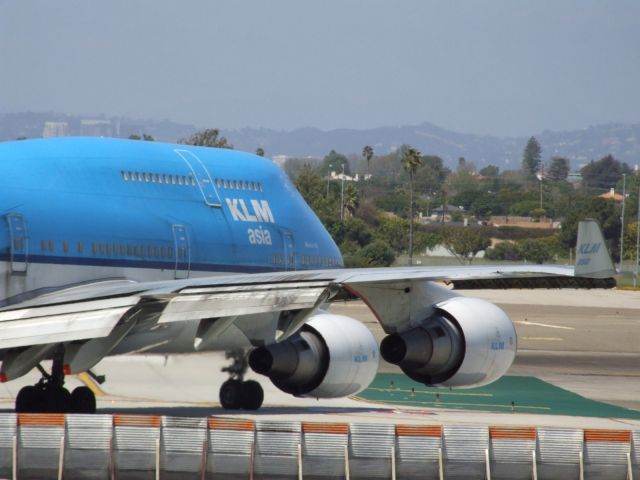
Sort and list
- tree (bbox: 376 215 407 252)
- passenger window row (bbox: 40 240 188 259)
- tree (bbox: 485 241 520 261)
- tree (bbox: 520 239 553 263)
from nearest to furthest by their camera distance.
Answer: passenger window row (bbox: 40 240 188 259), tree (bbox: 520 239 553 263), tree (bbox: 485 241 520 261), tree (bbox: 376 215 407 252)

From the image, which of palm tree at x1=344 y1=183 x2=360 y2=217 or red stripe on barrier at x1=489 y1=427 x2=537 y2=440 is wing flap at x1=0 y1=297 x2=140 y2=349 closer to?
red stripe on barrier at x1=489 y1=427 x2=537 y2=440

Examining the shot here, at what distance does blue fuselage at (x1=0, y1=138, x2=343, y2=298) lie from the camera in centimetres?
2395

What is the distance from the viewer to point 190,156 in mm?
27750

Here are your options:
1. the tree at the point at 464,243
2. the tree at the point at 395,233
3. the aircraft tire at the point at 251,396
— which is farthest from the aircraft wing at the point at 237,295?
the tree at the point at 395,233

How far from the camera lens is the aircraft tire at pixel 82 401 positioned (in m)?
24.7

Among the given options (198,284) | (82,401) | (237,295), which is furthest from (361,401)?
(237,295)

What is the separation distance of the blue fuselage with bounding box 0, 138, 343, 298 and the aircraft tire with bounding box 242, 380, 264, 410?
2.39 metres

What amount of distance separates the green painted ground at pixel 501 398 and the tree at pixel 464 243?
90.8 metres

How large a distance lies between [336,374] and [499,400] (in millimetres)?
9895

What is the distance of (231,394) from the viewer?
28.8 metres

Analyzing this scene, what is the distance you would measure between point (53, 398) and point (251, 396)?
18.2 feet

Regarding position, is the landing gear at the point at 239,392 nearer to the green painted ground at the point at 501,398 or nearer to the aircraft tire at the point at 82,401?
the aircraft tire at the point at 82,401

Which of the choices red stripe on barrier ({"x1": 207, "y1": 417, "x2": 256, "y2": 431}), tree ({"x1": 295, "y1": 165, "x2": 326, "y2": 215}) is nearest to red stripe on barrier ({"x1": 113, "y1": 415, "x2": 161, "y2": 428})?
red stripe on barrier ({"x1": 207, "y1": 417, "x2": 256, "y2": 431})

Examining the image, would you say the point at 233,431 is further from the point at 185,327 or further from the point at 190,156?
the point at 190,156
